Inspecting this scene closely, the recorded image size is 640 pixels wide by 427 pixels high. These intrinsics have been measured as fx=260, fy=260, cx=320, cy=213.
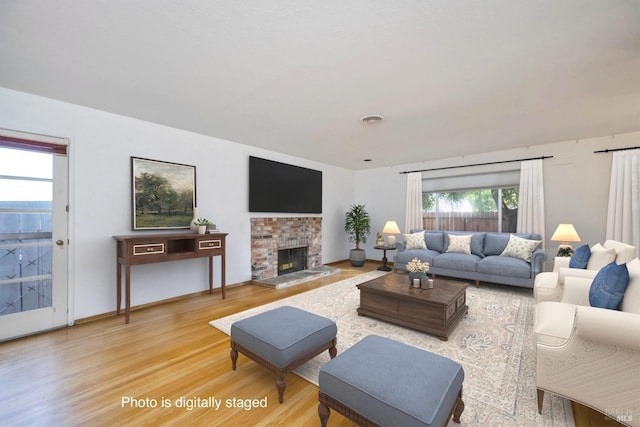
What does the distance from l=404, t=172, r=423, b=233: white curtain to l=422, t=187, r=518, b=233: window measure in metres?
0.20

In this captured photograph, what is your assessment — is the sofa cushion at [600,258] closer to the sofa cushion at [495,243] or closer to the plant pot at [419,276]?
the plant pot at [419,276]

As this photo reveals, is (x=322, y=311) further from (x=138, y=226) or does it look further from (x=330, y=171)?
(x=330, y=171)

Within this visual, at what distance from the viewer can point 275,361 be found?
69.7 inches

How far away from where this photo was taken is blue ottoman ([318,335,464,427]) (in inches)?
46.6

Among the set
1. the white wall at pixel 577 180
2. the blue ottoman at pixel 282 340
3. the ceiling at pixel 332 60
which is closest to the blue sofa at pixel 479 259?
the white wall at pixel 577 180

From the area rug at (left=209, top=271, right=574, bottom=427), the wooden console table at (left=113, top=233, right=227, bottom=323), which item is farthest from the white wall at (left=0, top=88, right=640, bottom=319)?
the area rug at (left=209, top=271, right=574, bottom=427)

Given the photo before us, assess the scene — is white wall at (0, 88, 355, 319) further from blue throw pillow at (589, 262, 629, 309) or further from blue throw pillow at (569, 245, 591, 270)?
blue throw pillow at (569, 245, 591, 270)

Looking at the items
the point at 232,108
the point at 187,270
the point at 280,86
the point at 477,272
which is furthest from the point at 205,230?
the point at 477,272

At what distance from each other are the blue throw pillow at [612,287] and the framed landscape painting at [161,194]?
4.41 meters

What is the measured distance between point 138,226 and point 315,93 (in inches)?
110

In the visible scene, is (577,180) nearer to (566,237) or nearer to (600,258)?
(566,237)

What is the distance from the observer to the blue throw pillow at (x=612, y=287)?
1704 millimetres

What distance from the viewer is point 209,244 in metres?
3.66

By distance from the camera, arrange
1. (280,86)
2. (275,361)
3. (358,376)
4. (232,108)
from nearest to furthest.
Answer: (358,376) < (275,361) < (280,86) < (232,108)
